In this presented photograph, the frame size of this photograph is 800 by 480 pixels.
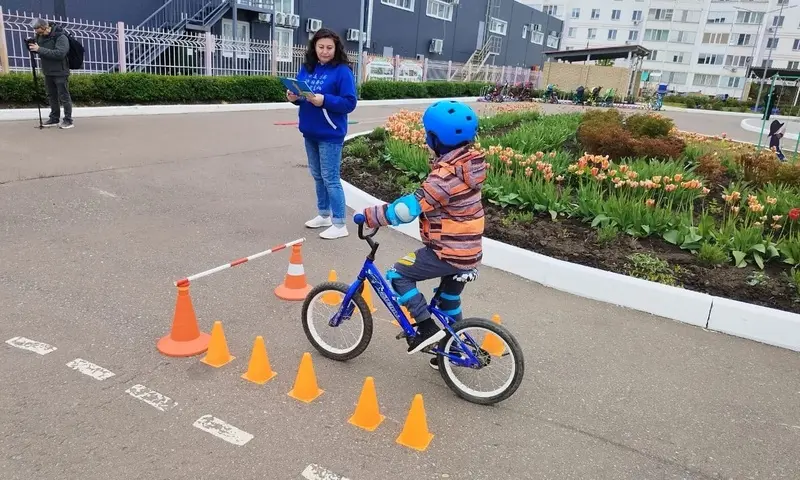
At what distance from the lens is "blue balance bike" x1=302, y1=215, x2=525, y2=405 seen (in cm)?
327

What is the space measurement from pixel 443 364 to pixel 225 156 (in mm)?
7476

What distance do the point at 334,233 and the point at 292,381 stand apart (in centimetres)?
281

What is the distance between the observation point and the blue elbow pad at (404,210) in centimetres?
307

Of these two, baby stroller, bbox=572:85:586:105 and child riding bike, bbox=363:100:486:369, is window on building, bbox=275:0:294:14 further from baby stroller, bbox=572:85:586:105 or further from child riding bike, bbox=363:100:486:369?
child riding bike, bbox=363:100:486:369

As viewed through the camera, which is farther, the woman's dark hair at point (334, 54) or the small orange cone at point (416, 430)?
the woman's dark hair at point (334, 54)

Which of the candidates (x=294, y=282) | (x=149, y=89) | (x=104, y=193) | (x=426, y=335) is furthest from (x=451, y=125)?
(x=149, y=89)

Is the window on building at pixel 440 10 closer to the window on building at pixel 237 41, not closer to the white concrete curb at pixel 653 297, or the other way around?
the window on building at pixel 237 41

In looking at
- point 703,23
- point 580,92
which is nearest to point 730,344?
point 580,92

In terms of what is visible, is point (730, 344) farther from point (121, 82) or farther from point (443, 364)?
point (121, 82)

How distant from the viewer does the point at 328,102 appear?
547 cm

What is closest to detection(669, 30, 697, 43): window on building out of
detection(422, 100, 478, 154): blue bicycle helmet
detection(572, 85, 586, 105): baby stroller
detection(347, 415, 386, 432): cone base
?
detection(572, 85, 586, 105): baby stroller

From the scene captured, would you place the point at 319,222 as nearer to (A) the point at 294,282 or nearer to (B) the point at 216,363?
(A) the point at 294,282

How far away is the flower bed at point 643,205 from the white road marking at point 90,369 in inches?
154

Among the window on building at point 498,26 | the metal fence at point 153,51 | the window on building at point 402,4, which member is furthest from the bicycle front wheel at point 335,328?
the window on building at point 498,26
